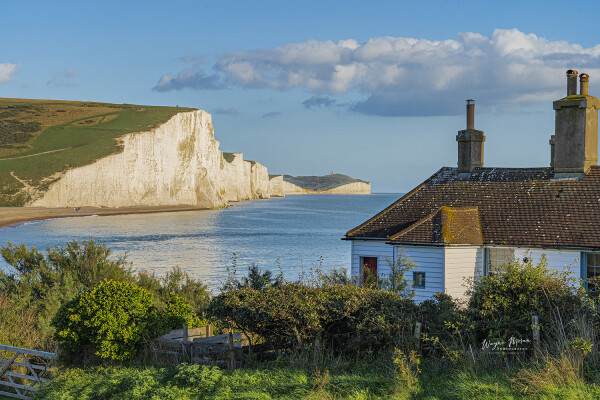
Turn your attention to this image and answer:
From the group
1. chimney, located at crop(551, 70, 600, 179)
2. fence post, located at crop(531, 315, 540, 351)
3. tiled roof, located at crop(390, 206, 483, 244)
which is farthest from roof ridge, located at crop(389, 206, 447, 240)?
fence post, located at crop(531, 315, 540, 351)

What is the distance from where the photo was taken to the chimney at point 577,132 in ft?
65.2

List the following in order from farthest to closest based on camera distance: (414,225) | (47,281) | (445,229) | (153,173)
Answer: (153,173) → (47,281) → (414,225) → (445,229)

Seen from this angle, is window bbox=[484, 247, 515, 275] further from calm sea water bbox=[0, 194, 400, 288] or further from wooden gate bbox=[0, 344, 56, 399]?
calm sea water bbox=[0, 194, 400, 288]

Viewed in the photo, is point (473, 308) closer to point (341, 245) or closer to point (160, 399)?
point (160, 399)

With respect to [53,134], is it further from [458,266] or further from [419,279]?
[458,266]

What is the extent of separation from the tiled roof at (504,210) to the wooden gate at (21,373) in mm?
10331

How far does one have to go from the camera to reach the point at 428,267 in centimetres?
1858

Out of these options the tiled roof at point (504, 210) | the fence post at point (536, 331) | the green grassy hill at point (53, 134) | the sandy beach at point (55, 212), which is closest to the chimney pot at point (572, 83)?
the tiled roof at point (504, 210)

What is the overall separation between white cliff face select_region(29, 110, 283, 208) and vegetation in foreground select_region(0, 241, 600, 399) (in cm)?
10739

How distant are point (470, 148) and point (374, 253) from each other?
5758 millimetres

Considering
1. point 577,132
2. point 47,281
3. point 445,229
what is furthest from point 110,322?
point 577,132

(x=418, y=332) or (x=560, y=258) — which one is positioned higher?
(x=560, y=258)

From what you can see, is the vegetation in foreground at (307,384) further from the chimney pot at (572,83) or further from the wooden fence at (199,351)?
the chimney pot at (572,83)

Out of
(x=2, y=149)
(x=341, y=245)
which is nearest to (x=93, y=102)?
(x=2, y=149)
